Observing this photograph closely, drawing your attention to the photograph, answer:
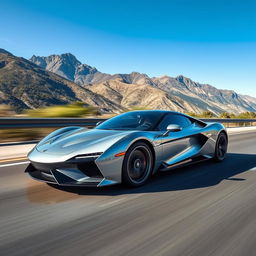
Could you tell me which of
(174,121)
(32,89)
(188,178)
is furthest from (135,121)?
(32,89)

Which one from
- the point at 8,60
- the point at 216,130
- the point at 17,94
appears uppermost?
the point at 8,60

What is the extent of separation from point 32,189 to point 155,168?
71.2 inches

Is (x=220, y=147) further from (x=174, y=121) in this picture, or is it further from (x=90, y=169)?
(x=90, y=169)

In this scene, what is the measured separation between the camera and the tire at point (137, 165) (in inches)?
160

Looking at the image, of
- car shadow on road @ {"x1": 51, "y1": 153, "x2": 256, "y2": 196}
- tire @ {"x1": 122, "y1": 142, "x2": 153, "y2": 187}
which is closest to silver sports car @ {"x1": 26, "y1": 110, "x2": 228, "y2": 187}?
tire @ {"x1": 122, "y1": 142, "x2": 153, "y2": 187}

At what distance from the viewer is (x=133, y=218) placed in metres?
3.16

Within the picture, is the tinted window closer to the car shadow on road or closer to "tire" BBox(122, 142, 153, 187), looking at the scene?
"tire" BBox(122, 142, 153, 187)

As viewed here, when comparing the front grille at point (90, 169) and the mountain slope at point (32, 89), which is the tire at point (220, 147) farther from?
the mountain slope at point (32, 89)

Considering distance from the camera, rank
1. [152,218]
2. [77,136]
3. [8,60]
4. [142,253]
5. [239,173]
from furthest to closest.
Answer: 1. [8,60]
2. [239,173]
3. [77,136]
4. [152,218]
5. [142,253]

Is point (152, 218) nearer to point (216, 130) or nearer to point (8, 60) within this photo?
point (216, 130)

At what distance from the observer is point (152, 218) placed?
3.17 meters

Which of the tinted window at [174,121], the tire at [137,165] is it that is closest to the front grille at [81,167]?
the tire at [137,165]

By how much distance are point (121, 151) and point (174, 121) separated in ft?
5.77

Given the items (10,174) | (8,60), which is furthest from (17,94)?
(10,174)
